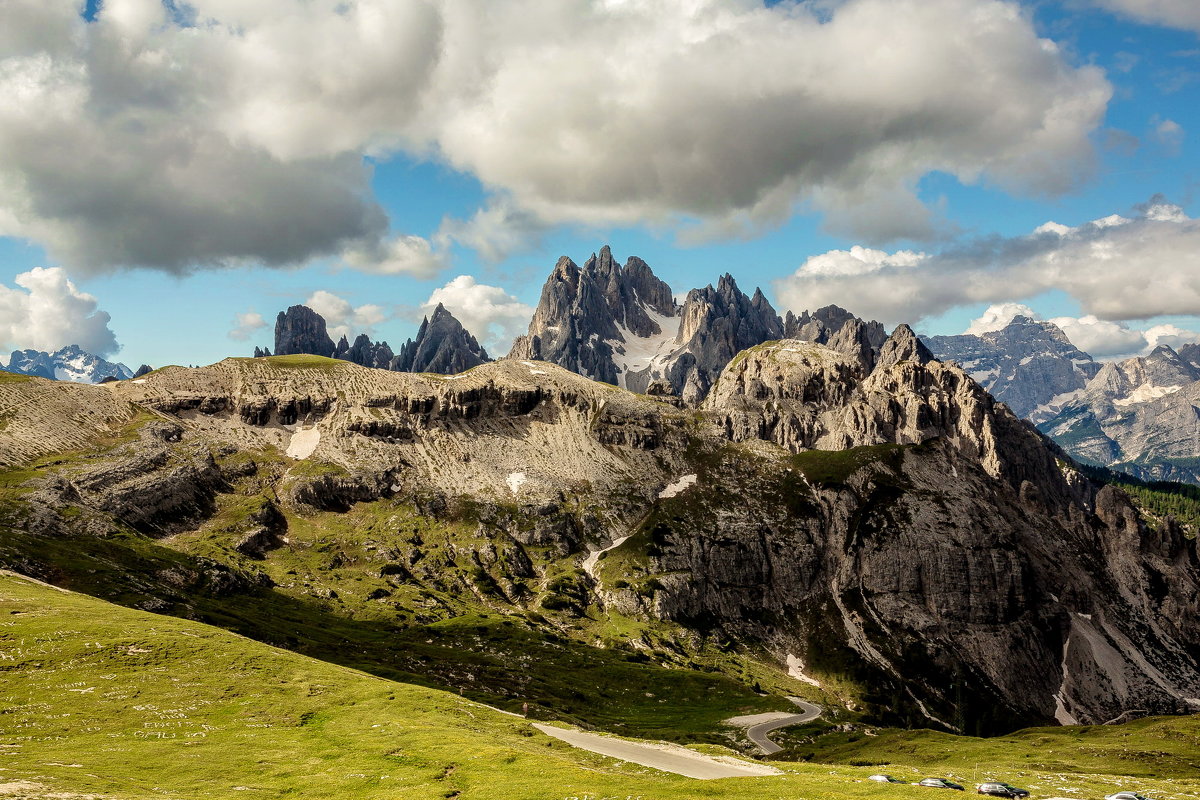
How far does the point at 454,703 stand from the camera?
101 metres

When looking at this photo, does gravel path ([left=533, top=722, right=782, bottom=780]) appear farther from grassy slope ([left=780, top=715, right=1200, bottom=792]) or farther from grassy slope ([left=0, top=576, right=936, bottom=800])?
grassy slope ([left=780, top=715, right=1200, bottom=792])

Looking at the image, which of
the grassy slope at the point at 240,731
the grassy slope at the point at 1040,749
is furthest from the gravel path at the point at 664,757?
the grassy slope at the point at 1040,749

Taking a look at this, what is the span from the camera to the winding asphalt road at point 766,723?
161 metres

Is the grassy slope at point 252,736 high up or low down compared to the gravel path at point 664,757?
up

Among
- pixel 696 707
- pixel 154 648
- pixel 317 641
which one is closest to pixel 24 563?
pixel 317 641

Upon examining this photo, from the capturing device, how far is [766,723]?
7224 inches

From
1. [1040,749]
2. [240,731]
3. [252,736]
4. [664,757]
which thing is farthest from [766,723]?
[252,736]

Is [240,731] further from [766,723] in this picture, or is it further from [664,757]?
[766,723]

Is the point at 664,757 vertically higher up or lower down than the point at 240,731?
lower down

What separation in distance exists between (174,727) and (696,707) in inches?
5784

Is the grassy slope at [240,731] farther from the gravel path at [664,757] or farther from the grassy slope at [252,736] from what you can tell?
the gravel path at [664,757]

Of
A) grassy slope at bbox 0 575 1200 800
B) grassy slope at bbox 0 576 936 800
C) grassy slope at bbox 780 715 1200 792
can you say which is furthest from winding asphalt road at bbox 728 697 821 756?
grassy slope at bbox 0 576 936 800

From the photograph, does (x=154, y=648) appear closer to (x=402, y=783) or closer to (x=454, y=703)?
(x=454, y=703)

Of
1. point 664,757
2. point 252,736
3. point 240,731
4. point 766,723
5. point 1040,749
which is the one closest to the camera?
point 252,736
